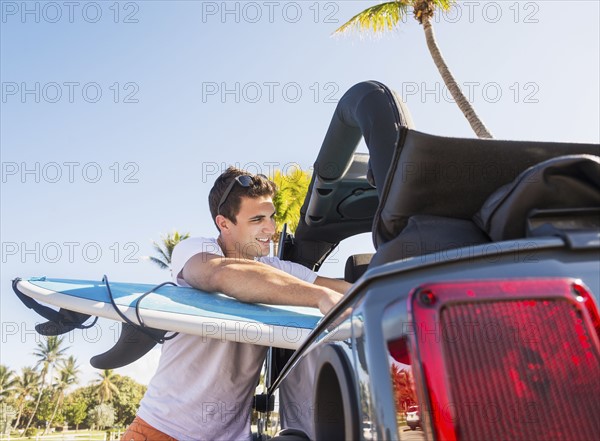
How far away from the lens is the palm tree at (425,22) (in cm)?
1379

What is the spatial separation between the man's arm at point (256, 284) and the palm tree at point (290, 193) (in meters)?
14.5

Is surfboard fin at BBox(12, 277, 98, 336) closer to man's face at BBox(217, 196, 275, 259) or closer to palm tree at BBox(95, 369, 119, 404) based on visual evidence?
man's face at BBox(217, 196, 275, 259)

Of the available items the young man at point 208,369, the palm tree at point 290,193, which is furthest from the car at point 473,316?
the palm tree at point 290,193

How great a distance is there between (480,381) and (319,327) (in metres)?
0.45

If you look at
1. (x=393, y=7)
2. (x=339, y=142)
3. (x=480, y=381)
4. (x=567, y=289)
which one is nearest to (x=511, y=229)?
(x=567, y=289)

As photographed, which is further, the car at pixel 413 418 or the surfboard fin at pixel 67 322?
the surfboard fin at pixel 67 322

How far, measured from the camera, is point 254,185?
3.03 metres

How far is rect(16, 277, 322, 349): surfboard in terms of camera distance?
2.13 metres

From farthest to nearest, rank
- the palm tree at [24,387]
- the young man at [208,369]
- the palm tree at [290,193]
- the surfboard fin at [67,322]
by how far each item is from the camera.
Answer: the palm tree at [24,387] < the palm tree at [290,193] < the surfboard fin at [67,322] < the young man at [208,369]

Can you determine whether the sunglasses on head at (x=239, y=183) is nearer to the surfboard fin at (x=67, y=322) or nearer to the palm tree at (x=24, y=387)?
the surfboard fin at (x=67, y=322)

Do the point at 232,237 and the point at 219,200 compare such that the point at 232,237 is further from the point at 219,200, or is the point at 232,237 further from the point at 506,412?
the point at 506,412

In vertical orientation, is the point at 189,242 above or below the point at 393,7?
below

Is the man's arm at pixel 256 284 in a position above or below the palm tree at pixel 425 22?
below

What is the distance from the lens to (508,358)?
2.67 feet
